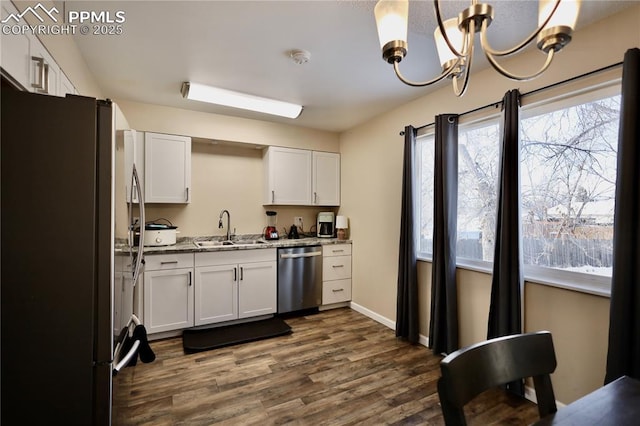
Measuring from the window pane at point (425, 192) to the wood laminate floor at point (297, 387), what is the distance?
1.02 meters

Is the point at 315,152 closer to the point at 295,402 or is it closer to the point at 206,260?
the point at 206,260

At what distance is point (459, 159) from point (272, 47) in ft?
5.93

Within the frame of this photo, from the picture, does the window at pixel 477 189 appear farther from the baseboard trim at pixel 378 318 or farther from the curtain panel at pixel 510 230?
the baseboard trim at pixel 378 318

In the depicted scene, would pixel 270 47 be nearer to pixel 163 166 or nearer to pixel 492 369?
pixel 163 166

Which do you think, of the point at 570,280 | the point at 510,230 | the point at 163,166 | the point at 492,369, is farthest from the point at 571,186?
the point at 163,166

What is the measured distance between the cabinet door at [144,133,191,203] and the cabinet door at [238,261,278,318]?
1056 mm

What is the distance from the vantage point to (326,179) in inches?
163

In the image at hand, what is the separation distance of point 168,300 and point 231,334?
717 mm

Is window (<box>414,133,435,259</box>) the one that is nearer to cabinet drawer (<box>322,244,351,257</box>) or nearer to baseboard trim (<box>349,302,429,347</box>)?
baseboard trim (<box>349,302,429,347</box>)

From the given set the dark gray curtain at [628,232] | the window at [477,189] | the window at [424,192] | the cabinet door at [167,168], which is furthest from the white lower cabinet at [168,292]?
the dark gray curtain at [628,232]

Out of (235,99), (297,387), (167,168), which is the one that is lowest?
(297,387)

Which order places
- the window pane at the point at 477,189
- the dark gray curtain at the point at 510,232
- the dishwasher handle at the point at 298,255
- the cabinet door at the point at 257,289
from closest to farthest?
the dark gray curtain at the point at 510,232 < the window pane at the point at 477,189 < the cabinet door at the point at 257,289 < the dishwasher handle at the point at 298,255

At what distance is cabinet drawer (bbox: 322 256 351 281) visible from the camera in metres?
3.81
